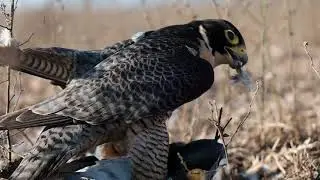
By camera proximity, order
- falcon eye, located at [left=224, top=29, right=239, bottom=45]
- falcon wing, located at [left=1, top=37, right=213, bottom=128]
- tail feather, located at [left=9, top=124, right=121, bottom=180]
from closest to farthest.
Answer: tail feather, located at [left=9, top=124, right=121, bottom=180]
falcon wing, located at [left=1, top=37, right=213, bottom=128]
falcon eye, located at [left=224, top=29, right=239, bottom=45]

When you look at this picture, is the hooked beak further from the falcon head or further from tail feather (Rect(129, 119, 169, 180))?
tail feather (Rect(129, 119, 169, 180))

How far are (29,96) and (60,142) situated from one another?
4859 millimetres

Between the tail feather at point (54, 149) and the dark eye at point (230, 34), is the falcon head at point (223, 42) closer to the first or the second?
the dark eye at point (230, 34)

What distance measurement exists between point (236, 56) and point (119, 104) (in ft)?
3.94

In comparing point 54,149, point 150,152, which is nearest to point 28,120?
point 54,149

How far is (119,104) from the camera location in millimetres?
4594

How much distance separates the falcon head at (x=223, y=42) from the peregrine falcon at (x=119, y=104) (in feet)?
0.92

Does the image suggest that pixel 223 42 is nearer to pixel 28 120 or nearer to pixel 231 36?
pixel 231 36

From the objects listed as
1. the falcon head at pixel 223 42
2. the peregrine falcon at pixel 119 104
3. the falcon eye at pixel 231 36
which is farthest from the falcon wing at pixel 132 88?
the falcon eye at pixel 231 36

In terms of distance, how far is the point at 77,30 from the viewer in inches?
450

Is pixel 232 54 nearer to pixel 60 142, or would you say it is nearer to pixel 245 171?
pixel 245 171

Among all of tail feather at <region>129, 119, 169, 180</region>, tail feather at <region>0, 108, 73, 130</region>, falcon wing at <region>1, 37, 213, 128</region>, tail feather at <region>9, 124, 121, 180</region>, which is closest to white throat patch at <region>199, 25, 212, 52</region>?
falcon wing at <region>1, 37, 213, 128</region>

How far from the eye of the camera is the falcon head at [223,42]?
530 centimetres

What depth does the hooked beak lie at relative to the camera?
5.42 meters
